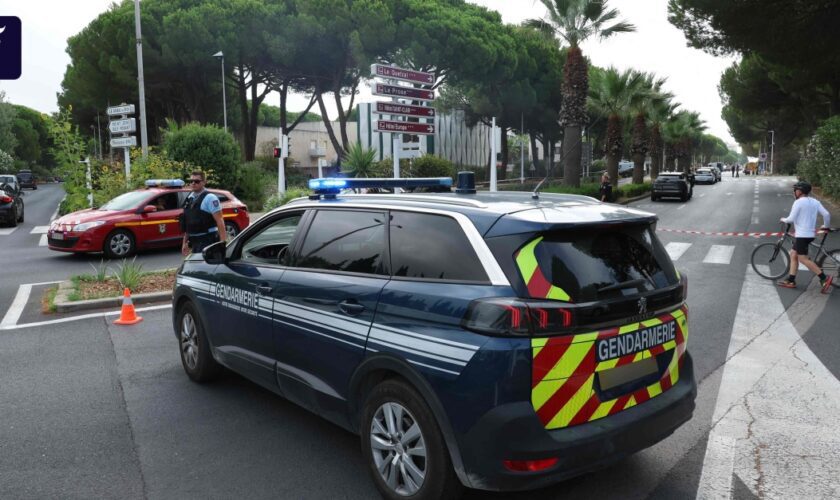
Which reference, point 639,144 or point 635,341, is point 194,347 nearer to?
point 635,341

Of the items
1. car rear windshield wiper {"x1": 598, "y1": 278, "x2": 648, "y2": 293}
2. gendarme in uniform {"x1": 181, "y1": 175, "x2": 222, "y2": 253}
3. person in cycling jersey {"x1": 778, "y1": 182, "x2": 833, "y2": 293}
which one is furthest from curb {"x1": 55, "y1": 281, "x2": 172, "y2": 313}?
person in cycling jersey {"x1": 778, "y1": 182, "x2": 833, "y2": 293}

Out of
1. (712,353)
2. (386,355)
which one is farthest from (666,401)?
(712,353)

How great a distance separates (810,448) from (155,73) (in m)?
44.2

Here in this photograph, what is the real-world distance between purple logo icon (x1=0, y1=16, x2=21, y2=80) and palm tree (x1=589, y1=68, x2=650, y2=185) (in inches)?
1259

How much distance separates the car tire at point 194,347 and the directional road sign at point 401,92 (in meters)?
13.0

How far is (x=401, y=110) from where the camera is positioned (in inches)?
742

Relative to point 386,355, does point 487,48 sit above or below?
above

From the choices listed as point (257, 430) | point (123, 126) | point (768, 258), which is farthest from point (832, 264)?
point (123, 126)

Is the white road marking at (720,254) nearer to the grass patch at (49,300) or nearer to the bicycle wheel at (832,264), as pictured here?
the bicycle wheel at (832,264)

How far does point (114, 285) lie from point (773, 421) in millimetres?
8999

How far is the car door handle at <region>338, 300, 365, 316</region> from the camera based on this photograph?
3.56 metres

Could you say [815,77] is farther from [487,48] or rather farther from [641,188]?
[487,48]

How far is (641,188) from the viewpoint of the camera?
37969 millimetres

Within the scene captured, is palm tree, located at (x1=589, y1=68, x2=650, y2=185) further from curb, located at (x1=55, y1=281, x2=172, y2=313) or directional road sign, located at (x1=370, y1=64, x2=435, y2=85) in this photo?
curb, located at (x1=55, y1=281, x2=172, y2=313)
